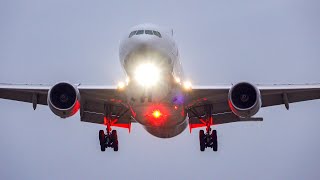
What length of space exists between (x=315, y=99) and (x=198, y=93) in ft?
24.4

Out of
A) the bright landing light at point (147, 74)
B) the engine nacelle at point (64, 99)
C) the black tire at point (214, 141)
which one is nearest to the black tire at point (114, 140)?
the black tire at point (214, 141)

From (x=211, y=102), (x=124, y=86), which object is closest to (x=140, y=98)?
(x=124, y=86)

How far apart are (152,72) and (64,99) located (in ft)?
15.2

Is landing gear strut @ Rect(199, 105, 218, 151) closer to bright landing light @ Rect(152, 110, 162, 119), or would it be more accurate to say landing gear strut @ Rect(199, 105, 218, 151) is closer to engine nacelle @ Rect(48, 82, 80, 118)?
bright landing light @ Rect(152, 110, 162, 119)

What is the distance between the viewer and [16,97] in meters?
34.2

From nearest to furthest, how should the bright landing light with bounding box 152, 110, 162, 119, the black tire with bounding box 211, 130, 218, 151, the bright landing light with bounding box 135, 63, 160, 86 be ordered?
the bright landing light with bounding box 135, 63, 160, 86 → the bright landing light with bounding box 152, 110, 162, 119 → the black tire with bounding box 211, 130, 218, 151

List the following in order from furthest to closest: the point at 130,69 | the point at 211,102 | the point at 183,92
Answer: the point at 211,102, the point at 183,92, the point at 130,69

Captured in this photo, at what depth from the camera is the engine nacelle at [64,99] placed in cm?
2920

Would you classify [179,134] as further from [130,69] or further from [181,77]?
[130,69]

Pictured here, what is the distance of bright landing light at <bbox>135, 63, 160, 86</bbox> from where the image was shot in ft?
92.9

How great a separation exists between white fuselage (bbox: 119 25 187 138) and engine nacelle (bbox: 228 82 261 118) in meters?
2.68

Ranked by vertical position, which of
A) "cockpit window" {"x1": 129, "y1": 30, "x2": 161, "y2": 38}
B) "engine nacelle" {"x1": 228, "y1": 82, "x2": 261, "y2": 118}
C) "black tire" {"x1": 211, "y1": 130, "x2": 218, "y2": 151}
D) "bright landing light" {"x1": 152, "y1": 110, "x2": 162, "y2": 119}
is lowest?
"black tire" {"x1": 211, "y1": 130, "x2": 218, "y2": 151}

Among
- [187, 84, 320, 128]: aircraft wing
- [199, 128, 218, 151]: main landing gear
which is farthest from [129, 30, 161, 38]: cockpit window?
[199, 128, 218, 151]: main landing gear

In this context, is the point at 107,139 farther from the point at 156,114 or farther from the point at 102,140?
the point at 156,114
